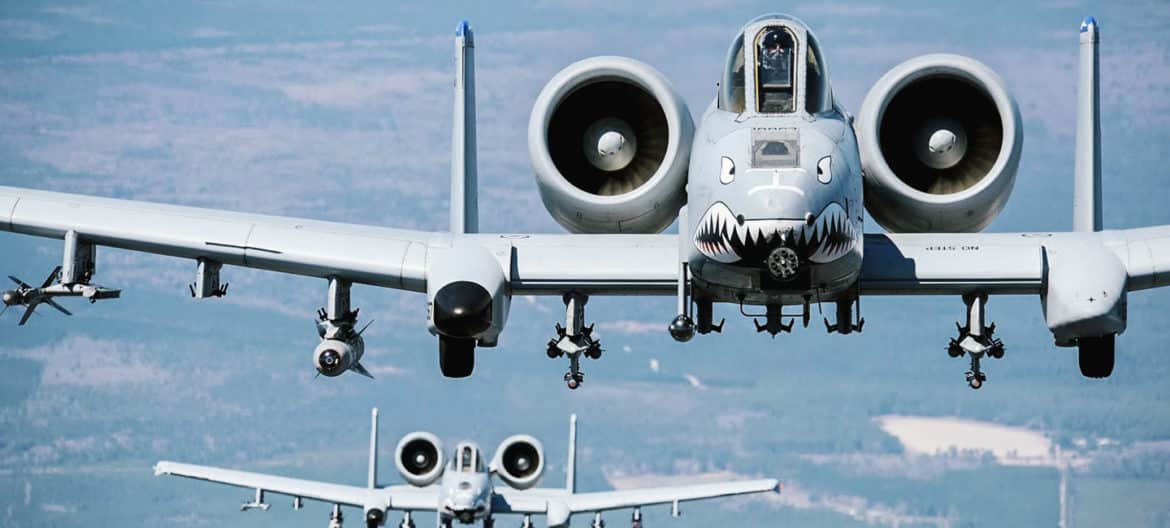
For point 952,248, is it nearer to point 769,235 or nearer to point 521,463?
point 769,235

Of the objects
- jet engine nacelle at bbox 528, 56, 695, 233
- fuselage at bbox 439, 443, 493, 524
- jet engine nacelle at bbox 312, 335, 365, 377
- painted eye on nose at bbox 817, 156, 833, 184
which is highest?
jet engine nacelle at bbox 528, 56, 695, 233

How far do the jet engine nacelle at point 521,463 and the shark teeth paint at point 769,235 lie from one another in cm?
2001

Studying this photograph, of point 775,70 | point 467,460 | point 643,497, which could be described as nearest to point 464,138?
point 775,70

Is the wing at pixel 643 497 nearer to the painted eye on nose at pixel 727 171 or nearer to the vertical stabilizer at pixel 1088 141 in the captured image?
the vertical stabilizer at pixel 1088 141

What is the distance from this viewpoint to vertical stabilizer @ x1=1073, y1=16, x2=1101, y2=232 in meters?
25.6

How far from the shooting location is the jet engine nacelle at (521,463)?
1642 inches

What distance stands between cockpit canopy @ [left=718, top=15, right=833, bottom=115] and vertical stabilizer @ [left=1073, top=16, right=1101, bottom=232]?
13.0ft

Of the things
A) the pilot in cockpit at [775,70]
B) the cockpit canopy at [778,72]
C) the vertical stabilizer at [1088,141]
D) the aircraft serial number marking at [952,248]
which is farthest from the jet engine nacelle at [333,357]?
the vertical stabilizer at [1088,141]

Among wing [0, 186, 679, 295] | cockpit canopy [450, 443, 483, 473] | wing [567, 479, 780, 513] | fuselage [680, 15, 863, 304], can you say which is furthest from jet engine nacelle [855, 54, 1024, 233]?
cockpit canopy [450, 443, 483, 473]

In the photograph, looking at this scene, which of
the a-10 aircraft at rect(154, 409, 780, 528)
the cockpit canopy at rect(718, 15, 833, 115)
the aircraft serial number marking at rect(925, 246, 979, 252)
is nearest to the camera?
the cockpit canopy at rect(718, 15, 833, 115)

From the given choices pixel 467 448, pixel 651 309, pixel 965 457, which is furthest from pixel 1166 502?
pixel 651 309

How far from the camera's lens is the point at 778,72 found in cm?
2277

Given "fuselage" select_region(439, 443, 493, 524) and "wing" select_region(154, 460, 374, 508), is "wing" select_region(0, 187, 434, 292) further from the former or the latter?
"wing" select_region(154, 460, 374, 508)

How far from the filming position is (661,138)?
24922mm
